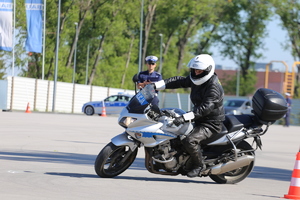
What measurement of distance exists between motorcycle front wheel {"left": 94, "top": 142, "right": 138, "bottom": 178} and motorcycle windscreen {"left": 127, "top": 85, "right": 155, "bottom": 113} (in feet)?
1.92

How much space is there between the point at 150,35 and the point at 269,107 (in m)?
62.4

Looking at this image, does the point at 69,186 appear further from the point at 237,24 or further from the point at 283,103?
the point at 237,24

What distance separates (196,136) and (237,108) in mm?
34894

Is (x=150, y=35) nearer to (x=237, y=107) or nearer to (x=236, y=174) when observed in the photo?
(x=237, y=107)

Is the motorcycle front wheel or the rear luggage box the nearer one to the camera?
the motorcycle front wheel

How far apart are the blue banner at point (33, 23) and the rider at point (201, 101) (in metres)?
30.4

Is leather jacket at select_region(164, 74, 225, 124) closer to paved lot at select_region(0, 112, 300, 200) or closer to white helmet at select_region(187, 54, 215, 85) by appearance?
white helmet at select_region(187, 54, 215, 85)

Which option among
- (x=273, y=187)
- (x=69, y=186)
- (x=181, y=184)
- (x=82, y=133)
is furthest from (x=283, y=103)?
(x=82, y=133)

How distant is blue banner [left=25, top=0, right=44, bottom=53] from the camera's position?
128 feet

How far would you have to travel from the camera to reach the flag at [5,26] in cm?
3553

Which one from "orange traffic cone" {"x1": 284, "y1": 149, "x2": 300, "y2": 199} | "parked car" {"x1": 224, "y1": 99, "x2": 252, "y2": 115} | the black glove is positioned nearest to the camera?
"orange traffic cone" {"x1": 284, "y1": 149, "x2": 300, "y2": 199}

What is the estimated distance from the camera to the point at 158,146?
9.28 m

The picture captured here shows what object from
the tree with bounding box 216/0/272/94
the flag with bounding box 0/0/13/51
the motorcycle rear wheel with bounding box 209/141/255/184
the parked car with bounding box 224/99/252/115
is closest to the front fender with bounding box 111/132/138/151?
the motorcycle rear wheel with bounding box 209/141/255/184

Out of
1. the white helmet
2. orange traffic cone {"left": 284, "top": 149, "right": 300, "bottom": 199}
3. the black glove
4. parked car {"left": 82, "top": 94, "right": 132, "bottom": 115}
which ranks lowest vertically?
parked car {"left": 82, "top": 94, "right": 132, "bottom": 115}
